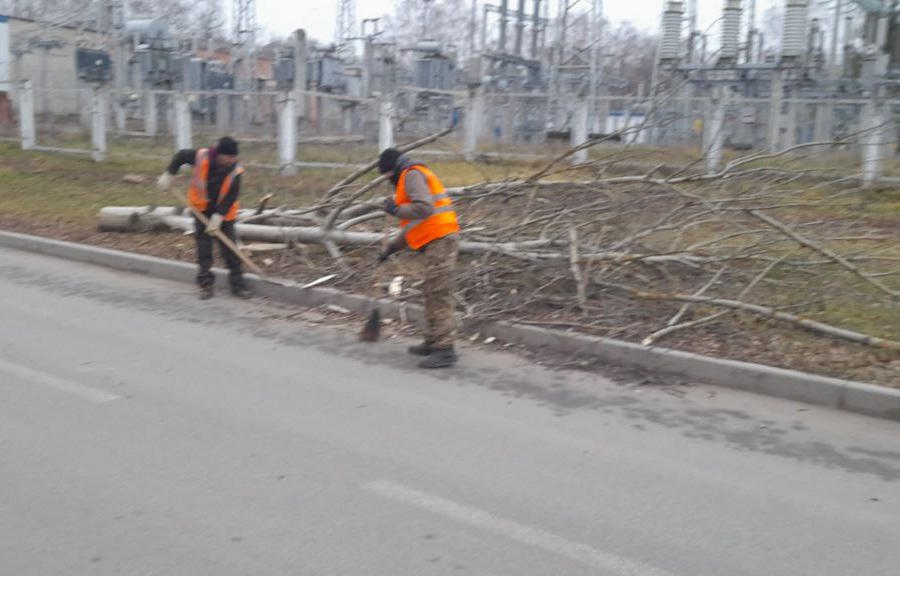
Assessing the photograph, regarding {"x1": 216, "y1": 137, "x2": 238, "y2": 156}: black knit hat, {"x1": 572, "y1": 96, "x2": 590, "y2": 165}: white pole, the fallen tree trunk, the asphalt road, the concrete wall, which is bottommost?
the asphalt road

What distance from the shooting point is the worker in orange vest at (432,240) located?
693 centimetres

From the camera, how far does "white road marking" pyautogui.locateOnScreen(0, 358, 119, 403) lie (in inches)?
230

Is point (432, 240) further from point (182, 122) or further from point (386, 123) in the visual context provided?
point (182, 122)

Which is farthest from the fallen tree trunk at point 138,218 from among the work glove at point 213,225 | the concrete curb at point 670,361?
the work glove at point 213,225

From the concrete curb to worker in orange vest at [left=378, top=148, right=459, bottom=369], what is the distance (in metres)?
0.82

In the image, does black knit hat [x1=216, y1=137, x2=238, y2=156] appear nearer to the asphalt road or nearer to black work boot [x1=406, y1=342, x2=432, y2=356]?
the asphalt road

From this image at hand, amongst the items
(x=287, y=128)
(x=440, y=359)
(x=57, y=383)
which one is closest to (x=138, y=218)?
(x=287, y=128)

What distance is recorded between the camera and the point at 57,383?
608cm

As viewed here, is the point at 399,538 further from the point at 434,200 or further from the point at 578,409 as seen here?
the point at 434,200

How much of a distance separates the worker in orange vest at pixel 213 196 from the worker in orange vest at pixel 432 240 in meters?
2.60

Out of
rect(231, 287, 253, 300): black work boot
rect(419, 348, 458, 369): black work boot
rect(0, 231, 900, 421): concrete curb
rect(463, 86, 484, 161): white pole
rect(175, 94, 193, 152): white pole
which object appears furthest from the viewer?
rect(463, 86, 484, 161): white pole

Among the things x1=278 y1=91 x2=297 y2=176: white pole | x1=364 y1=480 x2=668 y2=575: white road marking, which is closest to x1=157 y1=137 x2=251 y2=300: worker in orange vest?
x1=364 y1=480 x2=668 y2=575: white road marking

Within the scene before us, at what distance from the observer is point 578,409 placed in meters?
6.00

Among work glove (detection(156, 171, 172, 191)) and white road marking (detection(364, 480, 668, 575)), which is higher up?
work glove (detection(156, 171, 172, 191))
